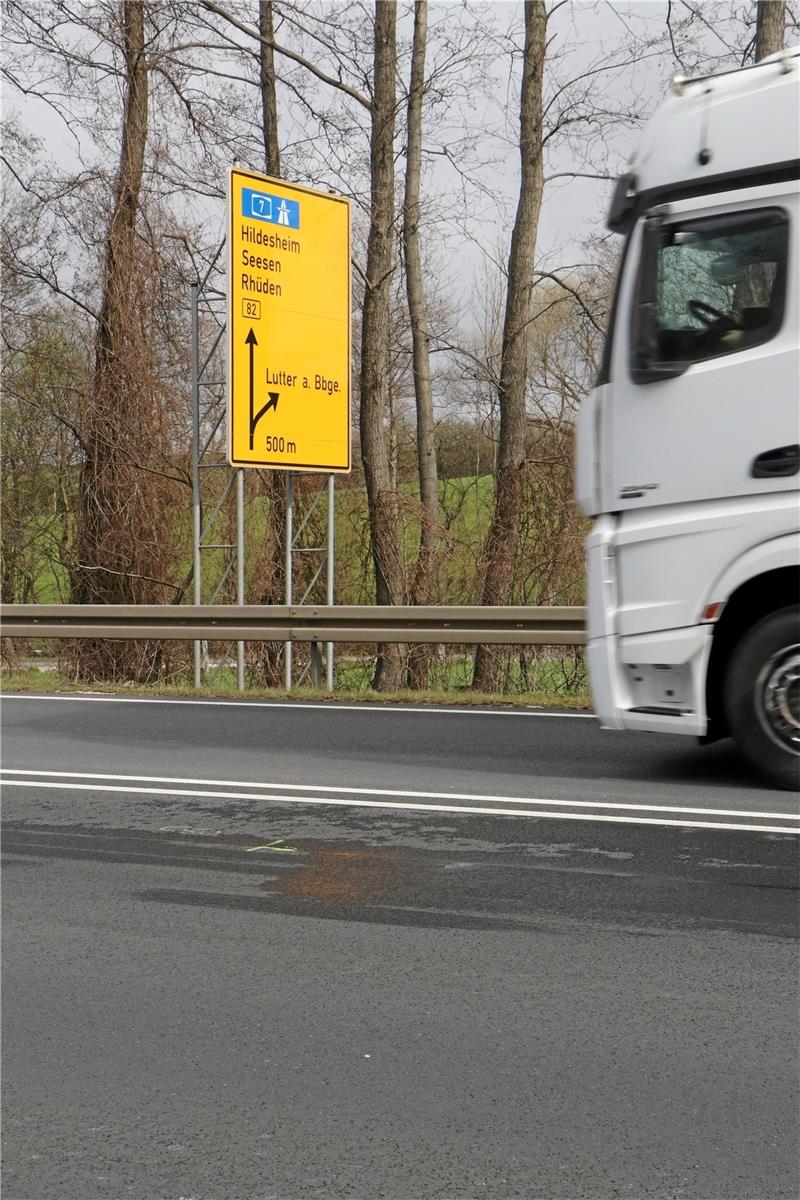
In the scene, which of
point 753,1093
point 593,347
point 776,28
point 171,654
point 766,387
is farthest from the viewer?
point 593,347

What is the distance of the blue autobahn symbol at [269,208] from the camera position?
1566 centimetres

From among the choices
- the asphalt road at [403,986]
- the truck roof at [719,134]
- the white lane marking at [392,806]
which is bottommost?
the asphalt road at [403,986]

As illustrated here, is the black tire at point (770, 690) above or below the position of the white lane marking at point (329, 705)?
above

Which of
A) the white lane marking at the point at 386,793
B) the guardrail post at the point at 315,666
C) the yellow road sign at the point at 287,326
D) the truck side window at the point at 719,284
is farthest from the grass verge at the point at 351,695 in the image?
the truck side window at the point at 719,284

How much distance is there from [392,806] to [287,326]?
9539 millimetres

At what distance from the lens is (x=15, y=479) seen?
29.5 metres

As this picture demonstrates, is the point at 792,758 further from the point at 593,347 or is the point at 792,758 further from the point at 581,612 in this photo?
the point at 593,347

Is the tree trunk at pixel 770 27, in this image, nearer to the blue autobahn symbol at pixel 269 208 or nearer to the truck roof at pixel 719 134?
the blue autobahn symbol at pixel 269 208

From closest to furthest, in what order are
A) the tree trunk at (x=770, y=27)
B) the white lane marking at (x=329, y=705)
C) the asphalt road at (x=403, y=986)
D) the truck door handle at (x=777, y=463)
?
1. the asphalt road at (x=403, y=986)
2. the truck door handle at (x=777, y=463)
3. the white lane marking at (x=329, y=705)
4. the tree trunk at (x=770, y=27)

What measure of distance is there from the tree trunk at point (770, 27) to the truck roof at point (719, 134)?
32.2ft

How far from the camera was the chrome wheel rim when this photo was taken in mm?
7215

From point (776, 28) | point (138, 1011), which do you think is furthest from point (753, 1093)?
point (776, 28)

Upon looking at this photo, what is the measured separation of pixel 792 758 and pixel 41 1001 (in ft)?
13.9

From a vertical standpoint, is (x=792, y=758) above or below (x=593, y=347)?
below
